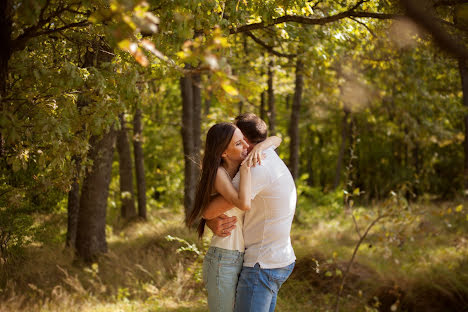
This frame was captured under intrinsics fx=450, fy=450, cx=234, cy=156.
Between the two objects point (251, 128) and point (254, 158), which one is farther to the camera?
point (251, 128)

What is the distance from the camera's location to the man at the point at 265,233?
298cm

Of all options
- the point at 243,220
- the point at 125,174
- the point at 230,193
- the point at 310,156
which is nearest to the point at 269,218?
the point at 243,220

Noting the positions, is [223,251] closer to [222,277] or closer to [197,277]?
[222,277]

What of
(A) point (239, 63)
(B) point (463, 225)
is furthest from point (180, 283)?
(B) point (463, 225)

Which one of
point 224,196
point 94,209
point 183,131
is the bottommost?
point 94,209

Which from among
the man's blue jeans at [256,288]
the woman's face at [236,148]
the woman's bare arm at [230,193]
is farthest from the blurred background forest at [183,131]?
the man's blue jeans at [256,288]

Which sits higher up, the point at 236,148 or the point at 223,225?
the point at 236,148

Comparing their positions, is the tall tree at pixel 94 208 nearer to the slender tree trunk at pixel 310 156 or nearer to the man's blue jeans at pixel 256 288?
the man's blue jeans at pixel 256 288

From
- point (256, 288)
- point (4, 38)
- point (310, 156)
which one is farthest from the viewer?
point (310, 156)

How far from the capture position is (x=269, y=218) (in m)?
3.10

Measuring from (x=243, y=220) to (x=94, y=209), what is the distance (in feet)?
17.5

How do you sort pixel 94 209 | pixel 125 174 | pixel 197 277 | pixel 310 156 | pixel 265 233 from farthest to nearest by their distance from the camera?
pixel 310 156 → pixel 125 174 → pixel 94 209 → pixel 197 277 → pixel 265 233

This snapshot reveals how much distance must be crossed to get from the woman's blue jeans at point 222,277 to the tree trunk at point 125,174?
352 inches

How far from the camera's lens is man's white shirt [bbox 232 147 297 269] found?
119 inches
